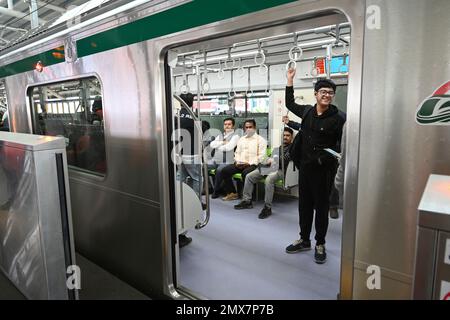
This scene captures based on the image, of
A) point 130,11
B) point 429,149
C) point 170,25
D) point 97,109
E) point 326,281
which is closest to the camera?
point 429,149

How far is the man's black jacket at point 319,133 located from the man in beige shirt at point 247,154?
1.82 metres

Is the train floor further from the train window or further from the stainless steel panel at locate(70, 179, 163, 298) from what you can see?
the train window

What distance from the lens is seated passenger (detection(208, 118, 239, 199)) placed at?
504cm

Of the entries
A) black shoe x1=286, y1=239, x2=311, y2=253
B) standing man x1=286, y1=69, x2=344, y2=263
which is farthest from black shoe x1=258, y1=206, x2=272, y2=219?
standing man x1=286, y1=69, x2=344, y2=263

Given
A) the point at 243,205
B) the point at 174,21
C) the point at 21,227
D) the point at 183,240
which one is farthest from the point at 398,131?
the point at 243,205

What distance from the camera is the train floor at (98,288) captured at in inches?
92.4

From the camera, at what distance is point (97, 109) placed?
8.83ft

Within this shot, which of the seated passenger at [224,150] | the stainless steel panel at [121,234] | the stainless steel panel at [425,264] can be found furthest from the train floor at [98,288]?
the seated passenger at [224,150]

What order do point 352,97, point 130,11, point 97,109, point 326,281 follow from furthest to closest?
point 97,109
point 326,281
point 130,11
point 352,97

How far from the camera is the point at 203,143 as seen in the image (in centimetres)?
281

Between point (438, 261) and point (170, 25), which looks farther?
point (170, 25)
